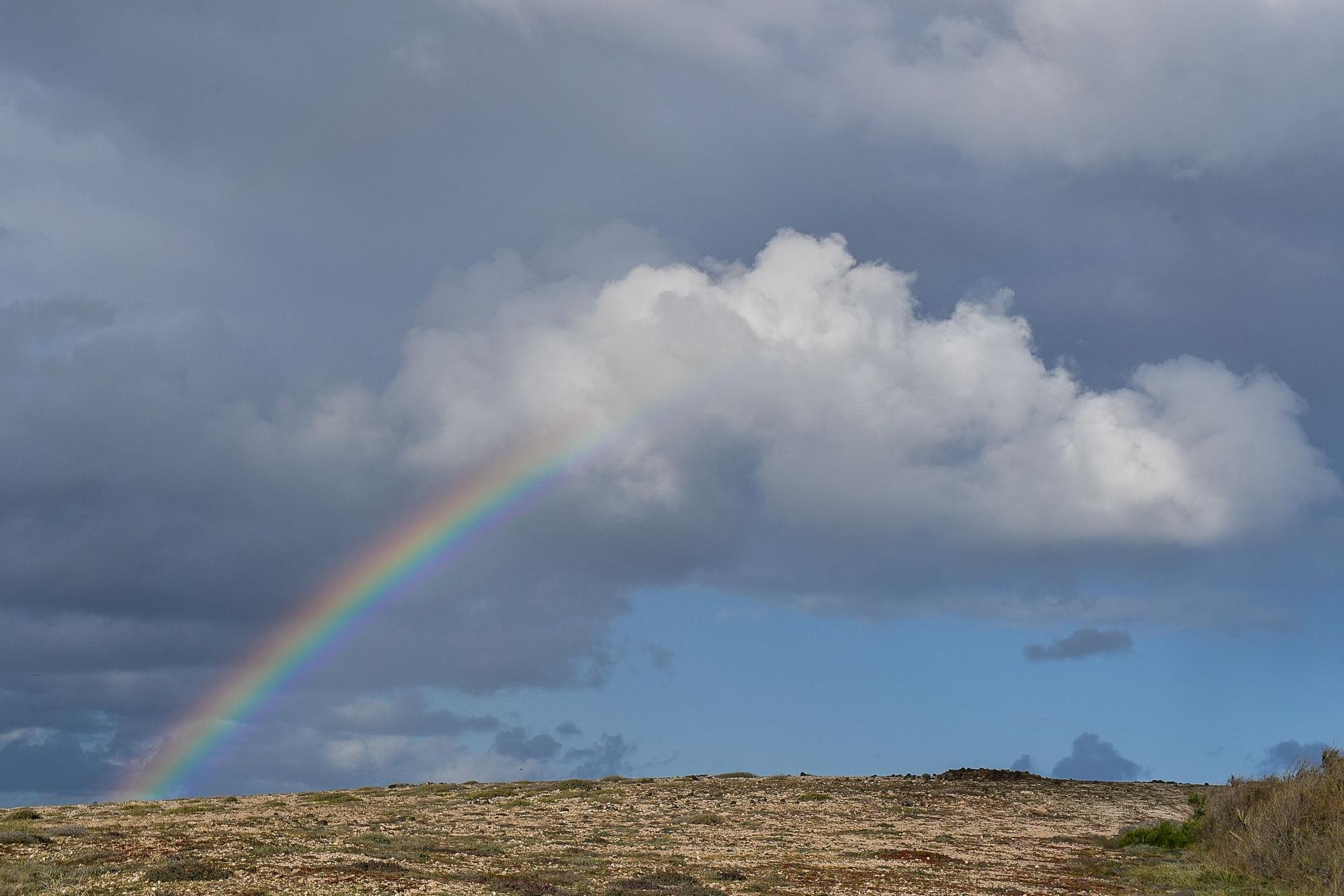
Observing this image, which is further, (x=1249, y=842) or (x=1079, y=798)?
(x=1079, y=798)

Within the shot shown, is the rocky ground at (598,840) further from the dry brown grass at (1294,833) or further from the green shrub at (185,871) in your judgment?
the dry brown grass at (1294,833)

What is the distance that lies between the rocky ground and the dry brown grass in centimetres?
408

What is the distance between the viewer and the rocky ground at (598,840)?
29.8 meters

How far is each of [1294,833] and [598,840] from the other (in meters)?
25.2

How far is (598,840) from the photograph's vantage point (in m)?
44.4

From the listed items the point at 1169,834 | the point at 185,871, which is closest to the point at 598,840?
the point at 185,871

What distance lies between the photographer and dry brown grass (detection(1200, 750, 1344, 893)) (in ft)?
105

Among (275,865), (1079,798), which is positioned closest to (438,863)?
(275,865)

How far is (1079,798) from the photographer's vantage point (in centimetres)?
7406

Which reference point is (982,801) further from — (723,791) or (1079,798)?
(723,791)

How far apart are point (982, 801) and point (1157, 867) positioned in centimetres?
3172

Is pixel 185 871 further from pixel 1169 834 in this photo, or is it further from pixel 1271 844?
pixel 1169 834

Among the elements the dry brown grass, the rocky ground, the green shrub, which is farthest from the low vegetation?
the green shrub

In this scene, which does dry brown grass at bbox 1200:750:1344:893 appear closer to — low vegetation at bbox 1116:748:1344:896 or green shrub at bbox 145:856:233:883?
low vegetation at bbox 1116:748:1344:896
